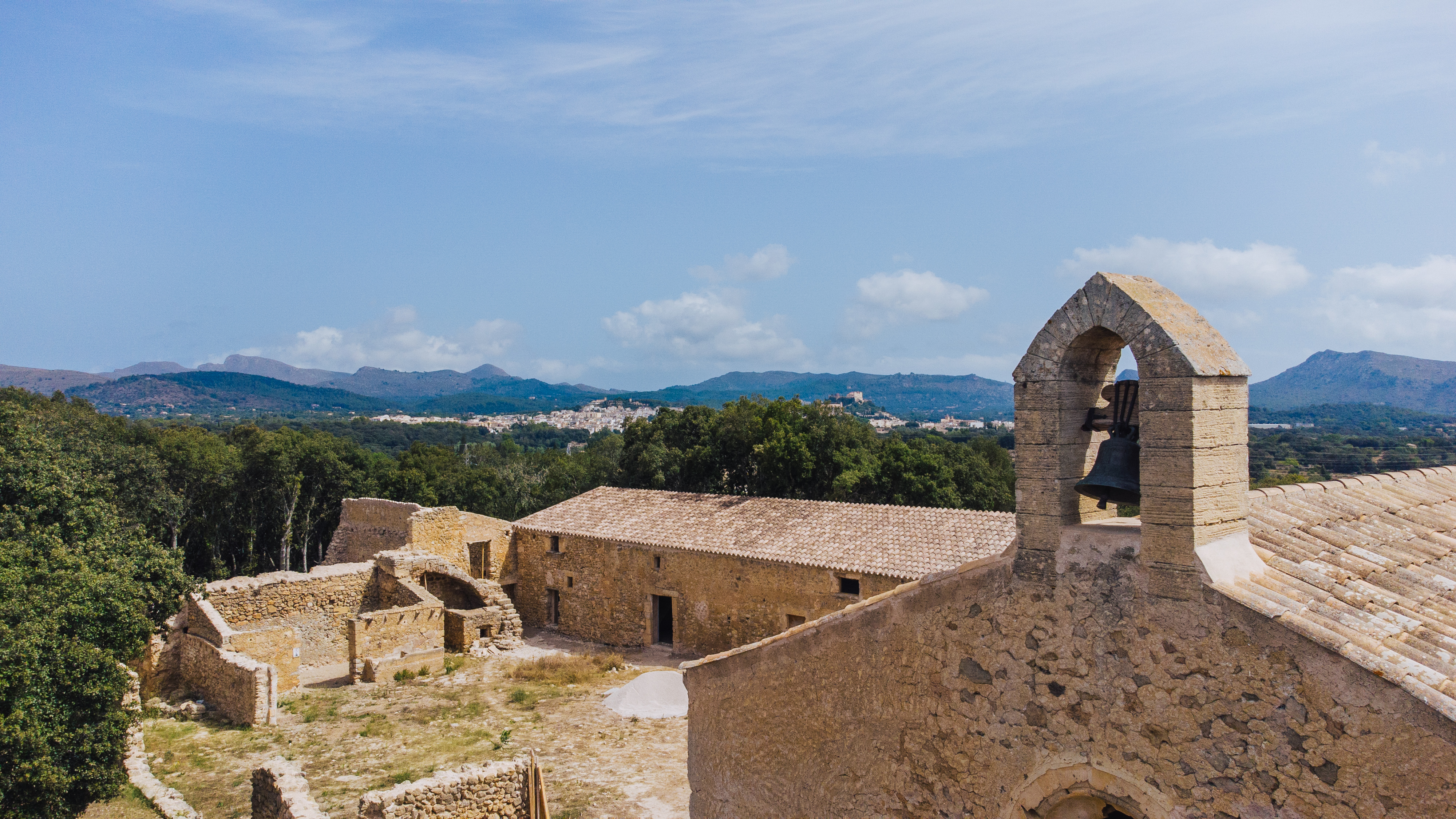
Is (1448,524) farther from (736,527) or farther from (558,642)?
(558,642)

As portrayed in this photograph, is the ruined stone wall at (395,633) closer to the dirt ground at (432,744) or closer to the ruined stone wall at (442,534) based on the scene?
the dirt ground at (432,744)

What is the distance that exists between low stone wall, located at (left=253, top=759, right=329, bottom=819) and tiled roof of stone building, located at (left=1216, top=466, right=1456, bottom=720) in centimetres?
1075

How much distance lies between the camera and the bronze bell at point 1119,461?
213 inches

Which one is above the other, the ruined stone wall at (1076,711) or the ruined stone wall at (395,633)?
the ruined stone wall at (1076,711)

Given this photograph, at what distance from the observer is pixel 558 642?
2364cm

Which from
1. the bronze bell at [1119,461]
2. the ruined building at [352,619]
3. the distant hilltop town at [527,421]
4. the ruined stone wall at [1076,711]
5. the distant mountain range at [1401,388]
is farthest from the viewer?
the distant mountain range at [1401,388]

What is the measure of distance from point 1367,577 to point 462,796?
414 inches

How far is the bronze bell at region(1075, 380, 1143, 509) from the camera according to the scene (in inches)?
213

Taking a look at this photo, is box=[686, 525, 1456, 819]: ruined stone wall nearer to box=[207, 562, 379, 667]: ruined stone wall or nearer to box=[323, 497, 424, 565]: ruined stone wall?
Answer: box=[207, 562, 379, 667]: ruined stone wall

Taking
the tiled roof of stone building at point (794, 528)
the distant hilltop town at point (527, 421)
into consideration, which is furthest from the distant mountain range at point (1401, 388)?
the tiled roof of stone building at point (794, 528)

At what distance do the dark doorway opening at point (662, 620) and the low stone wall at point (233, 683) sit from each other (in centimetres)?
901

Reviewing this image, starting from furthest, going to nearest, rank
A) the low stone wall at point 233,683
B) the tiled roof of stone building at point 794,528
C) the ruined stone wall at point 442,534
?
the ruined stone wall at point 442,534 → the tiled roof of stone building at point 794,528 → the low stone wall at point 233,683

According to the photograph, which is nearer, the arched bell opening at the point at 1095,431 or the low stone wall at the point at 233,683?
the arched bell opening at the point at 1095,431

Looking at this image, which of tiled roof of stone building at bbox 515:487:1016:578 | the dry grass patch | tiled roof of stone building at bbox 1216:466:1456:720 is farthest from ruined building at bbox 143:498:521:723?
tiled roof of stone building at bbox 1216:466:1456:720
